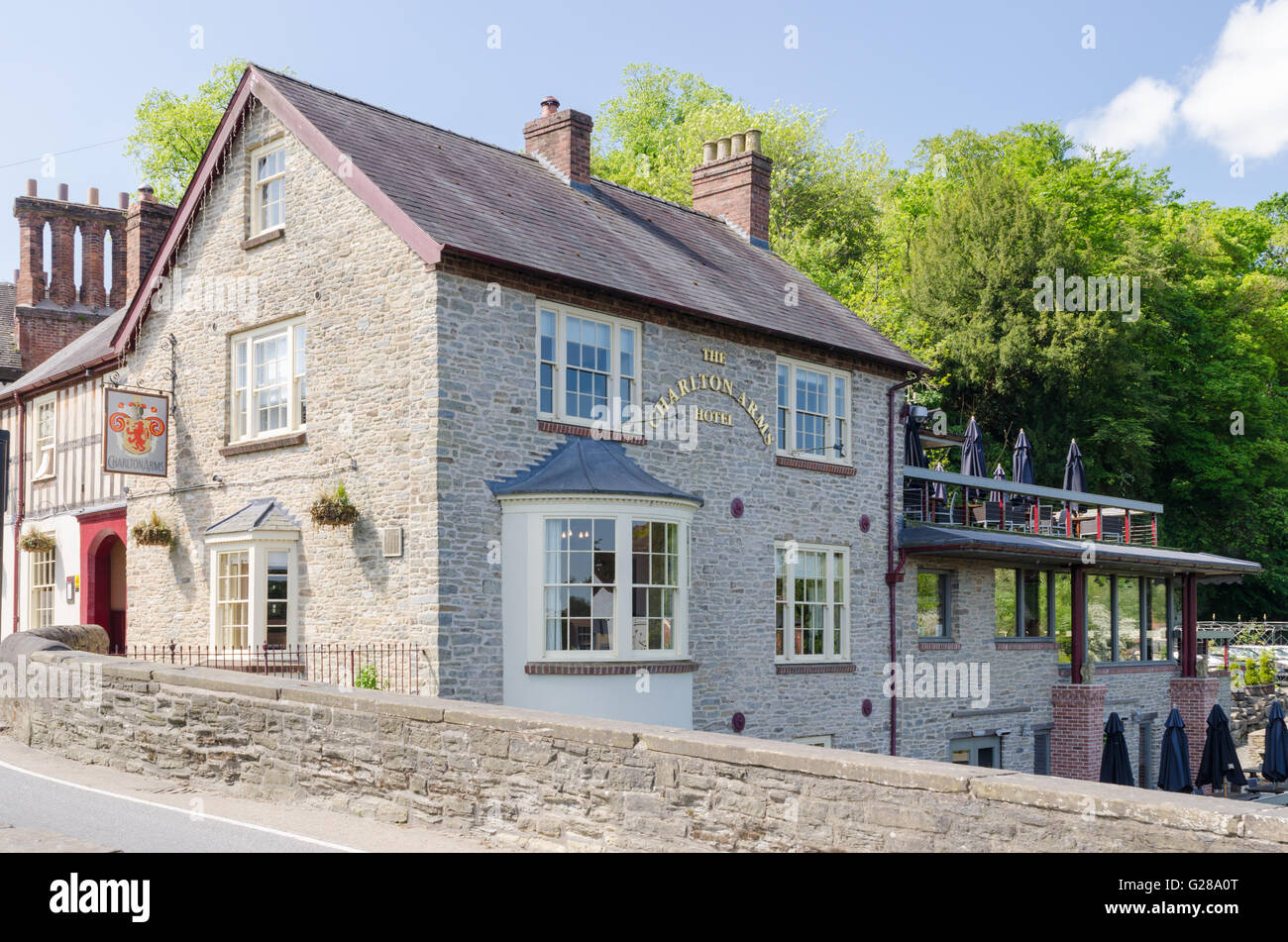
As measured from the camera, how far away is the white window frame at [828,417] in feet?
70.4

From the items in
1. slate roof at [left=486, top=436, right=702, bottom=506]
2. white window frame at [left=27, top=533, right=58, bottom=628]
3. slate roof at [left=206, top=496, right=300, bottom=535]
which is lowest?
white window frame at [left=27, top=533, right=58, bottom=628]

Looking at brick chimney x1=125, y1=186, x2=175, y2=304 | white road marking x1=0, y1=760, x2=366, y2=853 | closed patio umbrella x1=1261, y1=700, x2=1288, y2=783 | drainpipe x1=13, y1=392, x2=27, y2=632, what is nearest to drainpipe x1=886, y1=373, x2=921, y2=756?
closed patio umbrella x1=1261, y1=700, x2=1288, y2=783

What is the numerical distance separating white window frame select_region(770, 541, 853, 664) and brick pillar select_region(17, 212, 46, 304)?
2439cm

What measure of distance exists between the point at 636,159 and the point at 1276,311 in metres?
26.9

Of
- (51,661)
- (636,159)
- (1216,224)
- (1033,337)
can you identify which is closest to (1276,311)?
(1216,224)

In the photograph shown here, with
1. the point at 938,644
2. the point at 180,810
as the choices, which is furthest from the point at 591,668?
the point at 938,644

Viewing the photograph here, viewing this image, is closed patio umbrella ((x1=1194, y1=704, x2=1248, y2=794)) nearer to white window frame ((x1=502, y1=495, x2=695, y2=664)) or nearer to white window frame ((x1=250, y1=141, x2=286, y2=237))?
white window frame ((x1=502, y1=495, x2=695, y2=664))

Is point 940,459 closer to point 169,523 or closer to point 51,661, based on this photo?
point 169,523

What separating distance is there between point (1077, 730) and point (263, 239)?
748 inches

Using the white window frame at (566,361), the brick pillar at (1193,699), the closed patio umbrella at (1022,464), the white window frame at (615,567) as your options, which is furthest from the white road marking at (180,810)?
the brick pillar at (1193,699)

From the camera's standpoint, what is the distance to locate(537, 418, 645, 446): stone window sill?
688 inches

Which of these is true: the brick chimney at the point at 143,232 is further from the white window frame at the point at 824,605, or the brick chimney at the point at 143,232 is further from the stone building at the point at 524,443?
the white window frame at the point at 824,605
